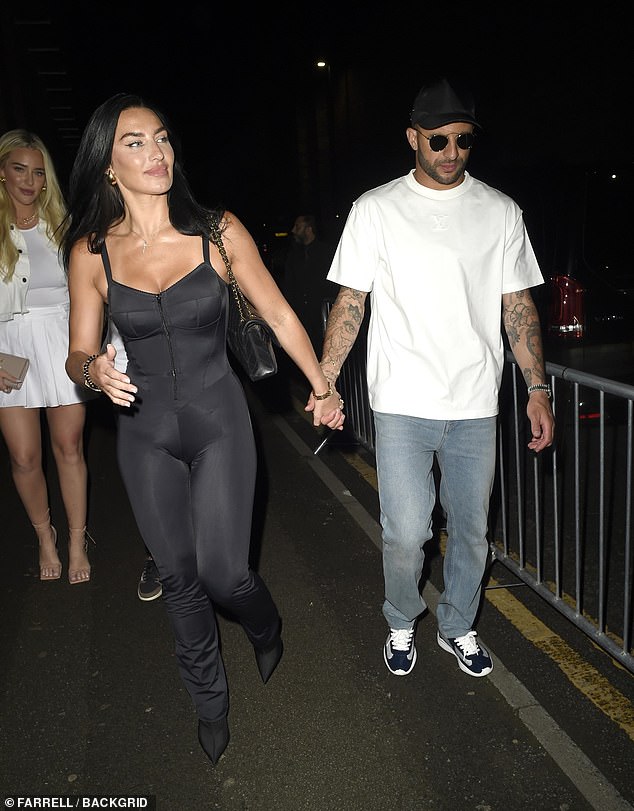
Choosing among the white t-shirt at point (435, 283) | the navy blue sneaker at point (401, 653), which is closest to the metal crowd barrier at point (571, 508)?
the white t-shirt at point (435, 283)

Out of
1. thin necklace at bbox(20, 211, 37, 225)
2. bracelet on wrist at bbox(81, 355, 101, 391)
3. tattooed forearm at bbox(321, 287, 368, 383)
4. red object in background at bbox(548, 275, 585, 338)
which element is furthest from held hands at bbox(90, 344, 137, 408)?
red object in background at bbox(548, 275, 585, 338)

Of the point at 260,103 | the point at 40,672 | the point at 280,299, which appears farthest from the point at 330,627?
the point at 260,103

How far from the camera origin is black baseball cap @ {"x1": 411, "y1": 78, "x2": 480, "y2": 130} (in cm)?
296

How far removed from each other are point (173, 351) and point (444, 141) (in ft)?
4.33

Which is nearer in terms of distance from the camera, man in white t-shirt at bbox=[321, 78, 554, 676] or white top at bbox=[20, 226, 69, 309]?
man in white t-shirt at bbox=[321, 78, 554, 676]

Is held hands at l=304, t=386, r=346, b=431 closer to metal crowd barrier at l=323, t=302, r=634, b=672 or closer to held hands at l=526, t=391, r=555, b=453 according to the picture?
held hands at l=526, t=391, r=555, b=453

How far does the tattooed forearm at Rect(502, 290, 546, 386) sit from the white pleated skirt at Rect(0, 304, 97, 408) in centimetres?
226

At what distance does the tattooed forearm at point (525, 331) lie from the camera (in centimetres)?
322

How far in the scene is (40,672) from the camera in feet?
12.0

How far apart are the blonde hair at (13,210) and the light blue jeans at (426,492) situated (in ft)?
6.94

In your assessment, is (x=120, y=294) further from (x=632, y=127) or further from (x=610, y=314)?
(x=632, y=127)

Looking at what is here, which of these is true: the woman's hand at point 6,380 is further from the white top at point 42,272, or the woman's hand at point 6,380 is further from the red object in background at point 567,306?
the red object in background at point 567,306

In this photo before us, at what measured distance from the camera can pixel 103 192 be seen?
2.94 meters

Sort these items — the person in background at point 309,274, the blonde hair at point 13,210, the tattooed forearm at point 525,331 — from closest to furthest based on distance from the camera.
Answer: the tattooed forearm at point 525,331
the blonde hair at point 13,210
the person in background at point 309,274
